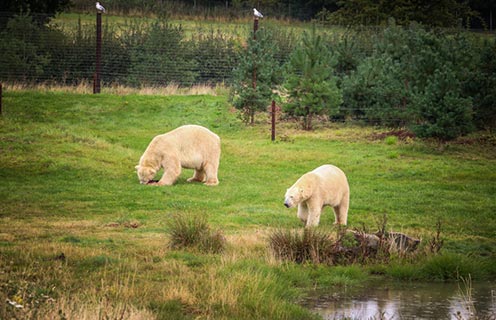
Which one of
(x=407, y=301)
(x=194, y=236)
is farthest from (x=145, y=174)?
(x=407, y=301)

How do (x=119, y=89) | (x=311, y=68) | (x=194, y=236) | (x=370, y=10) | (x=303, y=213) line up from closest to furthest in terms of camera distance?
(x=194, y=236), (x=303, y=213), (x=311, y=68), (x=119, y=89), (x=370, y=10)

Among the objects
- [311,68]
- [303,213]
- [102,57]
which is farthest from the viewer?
[102,57]

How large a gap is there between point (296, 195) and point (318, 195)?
1.78 ft

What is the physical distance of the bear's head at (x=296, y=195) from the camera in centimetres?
1605

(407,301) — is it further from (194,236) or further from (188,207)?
(188,207)

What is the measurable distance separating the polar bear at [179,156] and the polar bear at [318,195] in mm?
5379

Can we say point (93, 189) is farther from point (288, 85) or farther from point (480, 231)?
point (288, 85)

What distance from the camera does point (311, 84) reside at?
30.6 m

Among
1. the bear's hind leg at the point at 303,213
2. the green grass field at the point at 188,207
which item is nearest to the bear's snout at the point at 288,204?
the green grass field at the point at 188,207

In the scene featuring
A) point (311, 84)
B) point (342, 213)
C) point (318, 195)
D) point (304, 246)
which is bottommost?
point (342, 213)

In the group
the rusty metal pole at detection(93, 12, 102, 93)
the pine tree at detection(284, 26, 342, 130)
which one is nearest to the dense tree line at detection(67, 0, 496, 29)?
the rusty metal pole at detection(93, 12, 102, 93)

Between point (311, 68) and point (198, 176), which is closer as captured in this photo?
point (198, 176)

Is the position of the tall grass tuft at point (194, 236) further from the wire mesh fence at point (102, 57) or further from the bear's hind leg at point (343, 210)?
the wire mesh fence at point (102, 57)

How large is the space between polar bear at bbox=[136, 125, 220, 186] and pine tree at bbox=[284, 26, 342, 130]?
30.3ft
